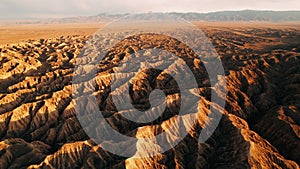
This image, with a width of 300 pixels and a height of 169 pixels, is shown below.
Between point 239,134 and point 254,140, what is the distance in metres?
2.24

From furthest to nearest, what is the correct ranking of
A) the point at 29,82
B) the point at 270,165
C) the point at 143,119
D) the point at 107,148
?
the point at 29,82 < the point at 143,119 < the point at 107,148 < the point at 270,165

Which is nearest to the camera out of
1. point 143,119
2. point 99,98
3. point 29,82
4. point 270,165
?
point 270,165

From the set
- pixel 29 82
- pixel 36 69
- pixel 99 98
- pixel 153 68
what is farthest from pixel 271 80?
pixel 36 69

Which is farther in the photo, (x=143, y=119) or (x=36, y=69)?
(x=36, y=69)

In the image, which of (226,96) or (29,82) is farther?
(29,82)

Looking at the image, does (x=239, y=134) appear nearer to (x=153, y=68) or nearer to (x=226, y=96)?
(x=226, y=96)

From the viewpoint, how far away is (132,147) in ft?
124

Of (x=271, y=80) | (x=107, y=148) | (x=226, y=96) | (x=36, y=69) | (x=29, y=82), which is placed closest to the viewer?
(x=107, y=148)

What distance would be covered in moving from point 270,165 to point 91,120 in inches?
1209

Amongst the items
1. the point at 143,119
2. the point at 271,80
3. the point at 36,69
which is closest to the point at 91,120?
the point at 143,119

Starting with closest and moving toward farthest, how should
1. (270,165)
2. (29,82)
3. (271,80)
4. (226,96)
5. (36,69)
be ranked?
(270,165) → (226,96) → (271,80) → (29,82) → (36,69)

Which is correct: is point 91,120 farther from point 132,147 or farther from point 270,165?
point 270,165

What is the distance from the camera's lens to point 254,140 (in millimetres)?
39906

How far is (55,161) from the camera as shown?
36.8 meters
